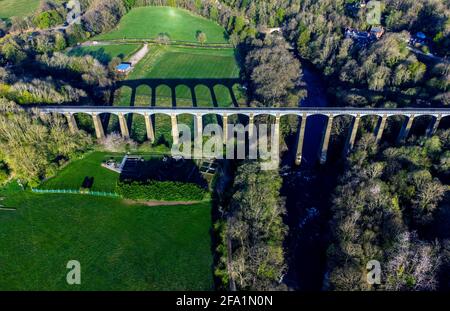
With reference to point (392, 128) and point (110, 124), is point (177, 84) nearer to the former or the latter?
point (110, 124)

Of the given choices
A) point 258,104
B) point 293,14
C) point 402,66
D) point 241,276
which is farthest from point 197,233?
point 293,14

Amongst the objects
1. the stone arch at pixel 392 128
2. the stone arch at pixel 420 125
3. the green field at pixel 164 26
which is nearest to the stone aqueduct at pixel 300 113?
the stone arch at pixel 392 128

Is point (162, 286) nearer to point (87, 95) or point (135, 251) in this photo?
point (135, 251)

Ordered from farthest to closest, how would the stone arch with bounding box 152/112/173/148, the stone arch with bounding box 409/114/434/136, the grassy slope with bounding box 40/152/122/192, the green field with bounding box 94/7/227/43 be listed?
the green field with bounding box 94/7/227/43 → the stone arch with bounding box 152/112/173/148 → the stone arch with bounding box 409/114/434/136 → the grassy slope with bounding box 40/152/122/192

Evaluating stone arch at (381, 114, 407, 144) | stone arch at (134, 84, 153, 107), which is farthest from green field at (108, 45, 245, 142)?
stone arch at (381, 114, 407, 144)

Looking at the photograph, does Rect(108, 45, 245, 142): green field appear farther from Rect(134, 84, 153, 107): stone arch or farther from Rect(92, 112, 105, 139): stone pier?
Rect(92, 112, 105, 139): stone pier

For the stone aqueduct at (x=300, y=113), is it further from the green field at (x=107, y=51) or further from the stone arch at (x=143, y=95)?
the green field at (x=107, y=51)
